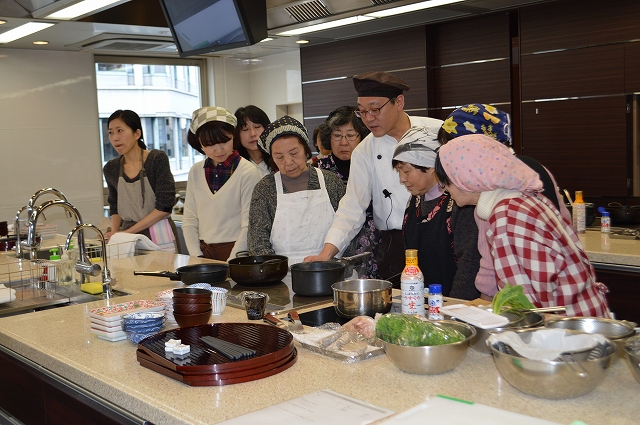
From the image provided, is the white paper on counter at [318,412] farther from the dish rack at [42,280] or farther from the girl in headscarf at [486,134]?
the dish rack at [42,280]

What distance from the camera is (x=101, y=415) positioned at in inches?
66.1

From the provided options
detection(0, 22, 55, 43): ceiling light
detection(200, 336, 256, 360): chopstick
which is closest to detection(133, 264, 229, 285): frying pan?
detection(200, 336, 256, 360): chopstick

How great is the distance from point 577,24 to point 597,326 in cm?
386

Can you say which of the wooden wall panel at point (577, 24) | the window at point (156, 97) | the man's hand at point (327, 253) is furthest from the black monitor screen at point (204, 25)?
the window at point (156, 97)

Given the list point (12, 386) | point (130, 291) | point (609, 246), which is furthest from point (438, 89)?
point (12, 386)

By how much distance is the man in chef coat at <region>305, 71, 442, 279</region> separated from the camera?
3.17 meters

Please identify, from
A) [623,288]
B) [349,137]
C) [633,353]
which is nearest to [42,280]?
[349,137]

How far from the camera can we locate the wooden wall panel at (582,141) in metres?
4.84

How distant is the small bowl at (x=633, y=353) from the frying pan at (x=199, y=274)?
5.17 ft

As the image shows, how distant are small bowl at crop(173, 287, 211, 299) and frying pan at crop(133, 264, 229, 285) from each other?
457mm

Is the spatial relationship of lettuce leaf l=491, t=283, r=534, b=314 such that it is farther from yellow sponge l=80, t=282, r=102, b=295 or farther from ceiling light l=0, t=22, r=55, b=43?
ceiling light l=0, t=22, r=55, b=43

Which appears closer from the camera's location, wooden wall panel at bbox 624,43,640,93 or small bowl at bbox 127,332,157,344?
small bowl at bbox 127,332,157,344

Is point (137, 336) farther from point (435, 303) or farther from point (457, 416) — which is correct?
point (457, 416)

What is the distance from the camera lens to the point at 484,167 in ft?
6.07
